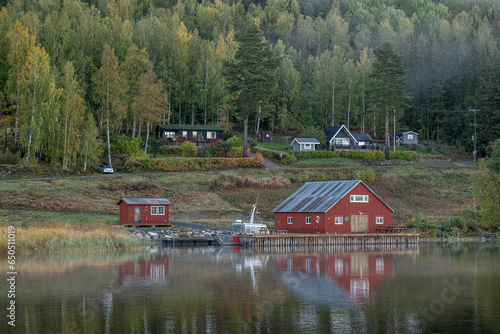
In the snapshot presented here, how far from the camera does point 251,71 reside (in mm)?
88062

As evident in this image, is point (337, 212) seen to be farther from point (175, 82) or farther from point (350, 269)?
point (175, 82)

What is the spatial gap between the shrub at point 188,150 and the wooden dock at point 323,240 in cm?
3987

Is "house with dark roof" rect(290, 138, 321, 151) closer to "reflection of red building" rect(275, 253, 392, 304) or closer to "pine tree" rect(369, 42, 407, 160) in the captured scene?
"pine tree" rect(369, 42, 407, 160)

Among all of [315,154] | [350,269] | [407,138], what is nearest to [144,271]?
[350,269]

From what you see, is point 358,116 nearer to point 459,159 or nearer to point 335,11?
point 459,159

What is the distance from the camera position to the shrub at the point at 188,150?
287 ft

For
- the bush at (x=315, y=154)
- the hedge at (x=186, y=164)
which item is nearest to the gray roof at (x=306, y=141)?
the bush at (x=315, y=154)

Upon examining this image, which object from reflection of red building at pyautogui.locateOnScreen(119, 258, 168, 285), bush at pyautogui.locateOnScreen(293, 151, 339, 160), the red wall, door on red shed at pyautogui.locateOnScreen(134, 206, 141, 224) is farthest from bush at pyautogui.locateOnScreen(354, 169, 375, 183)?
reflection of red building at pyautogui.locateOnScreen(119, 258, 168, 285)

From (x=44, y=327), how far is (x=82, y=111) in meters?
60.7

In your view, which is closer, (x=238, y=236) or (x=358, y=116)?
(x=238, y=236)

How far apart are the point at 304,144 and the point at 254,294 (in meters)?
74.7

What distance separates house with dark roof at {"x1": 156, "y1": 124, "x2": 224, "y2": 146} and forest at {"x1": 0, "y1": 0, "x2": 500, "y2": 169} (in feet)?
10.5

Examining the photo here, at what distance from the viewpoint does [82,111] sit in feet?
254

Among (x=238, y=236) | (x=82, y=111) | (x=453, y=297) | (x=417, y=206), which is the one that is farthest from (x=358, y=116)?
(x=453, y=297)
